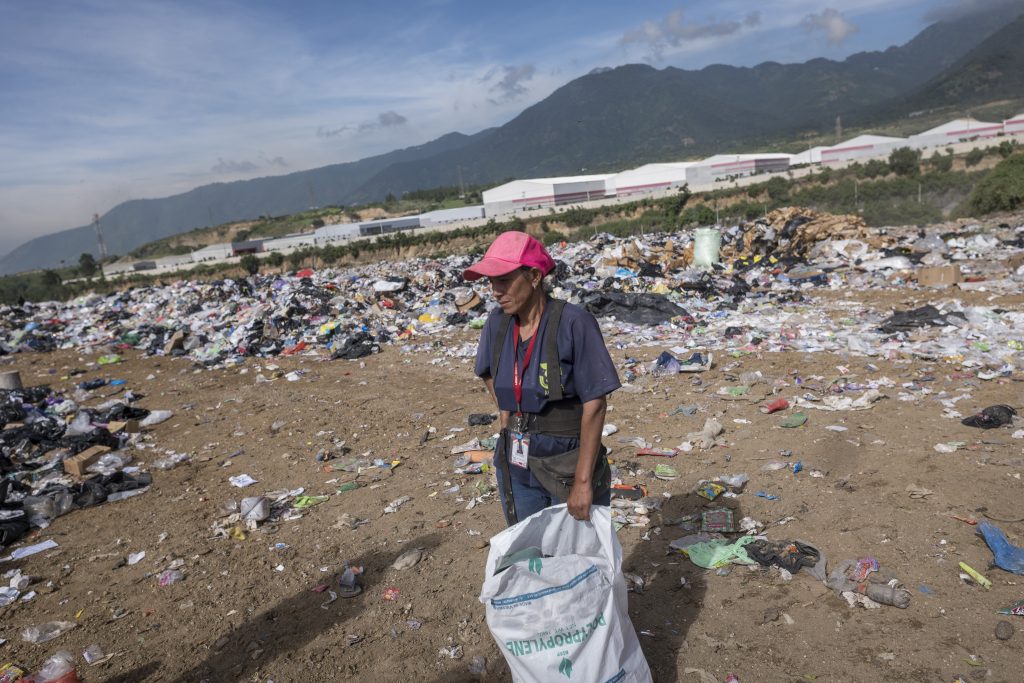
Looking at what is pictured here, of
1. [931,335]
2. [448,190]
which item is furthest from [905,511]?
[448,190]

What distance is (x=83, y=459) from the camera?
518 centimetres

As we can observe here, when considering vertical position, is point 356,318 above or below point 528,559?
below

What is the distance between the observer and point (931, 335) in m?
6.18

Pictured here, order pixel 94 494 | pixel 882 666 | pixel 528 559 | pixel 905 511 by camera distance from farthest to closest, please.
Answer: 1. pixel 94 494
2. pixel 905 511
3. pixel 882 666
4. pixel 528 559

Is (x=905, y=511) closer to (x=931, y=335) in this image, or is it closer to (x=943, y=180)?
(x=931, y=335)

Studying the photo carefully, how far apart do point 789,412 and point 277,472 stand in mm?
4303

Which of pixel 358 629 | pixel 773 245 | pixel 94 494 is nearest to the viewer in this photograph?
pixel 358 629

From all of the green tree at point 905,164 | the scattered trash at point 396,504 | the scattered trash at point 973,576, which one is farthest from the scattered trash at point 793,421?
the green tree at point 905,164

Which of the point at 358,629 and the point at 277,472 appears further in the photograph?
the point at 277,472

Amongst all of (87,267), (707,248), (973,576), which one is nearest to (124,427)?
(973,576)

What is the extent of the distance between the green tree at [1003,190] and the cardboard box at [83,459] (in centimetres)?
1908

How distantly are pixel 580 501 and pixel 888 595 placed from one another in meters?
1.61

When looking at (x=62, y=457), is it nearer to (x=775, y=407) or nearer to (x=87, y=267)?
(x=775, y=407)

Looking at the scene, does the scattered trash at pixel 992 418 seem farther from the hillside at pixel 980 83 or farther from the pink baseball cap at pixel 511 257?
the hillside at pixel 980 83
